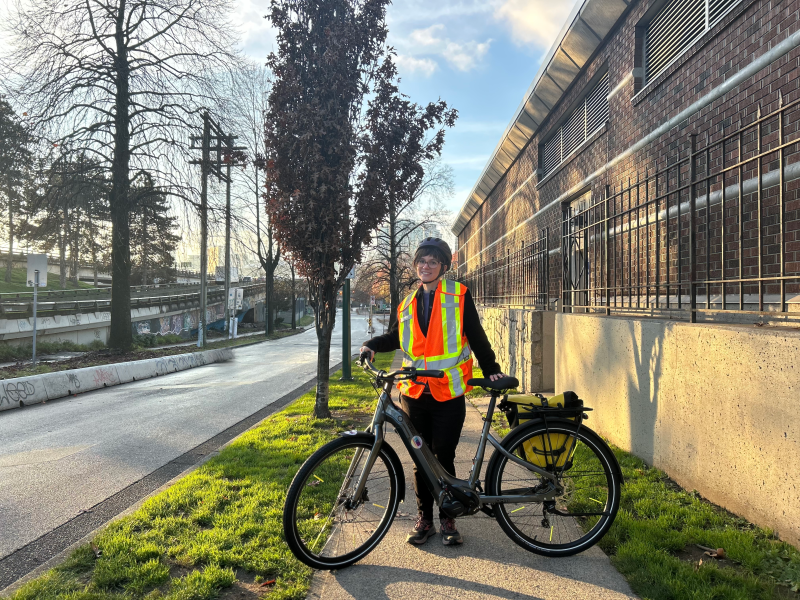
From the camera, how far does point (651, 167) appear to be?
25.8 ft

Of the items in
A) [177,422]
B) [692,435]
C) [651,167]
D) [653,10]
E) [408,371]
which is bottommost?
[177,422]

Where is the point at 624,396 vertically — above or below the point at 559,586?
above

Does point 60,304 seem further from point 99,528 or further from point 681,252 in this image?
point 681,252

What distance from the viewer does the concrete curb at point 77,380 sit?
988 cm

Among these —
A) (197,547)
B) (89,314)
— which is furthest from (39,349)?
(197,547)

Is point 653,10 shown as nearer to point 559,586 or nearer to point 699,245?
point 699,245

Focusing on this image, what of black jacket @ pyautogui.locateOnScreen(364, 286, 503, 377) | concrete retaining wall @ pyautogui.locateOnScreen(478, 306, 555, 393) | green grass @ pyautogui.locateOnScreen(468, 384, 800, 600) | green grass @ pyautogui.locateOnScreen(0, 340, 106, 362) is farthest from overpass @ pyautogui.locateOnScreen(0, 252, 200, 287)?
green grass @ pyautogui.locateOnScreen(468, 384, 800, 600)

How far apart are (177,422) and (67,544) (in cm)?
447

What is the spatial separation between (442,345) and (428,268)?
508 millimetres

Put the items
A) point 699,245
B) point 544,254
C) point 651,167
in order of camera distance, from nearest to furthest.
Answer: point 699,245 < point 651,167 < point 544,254

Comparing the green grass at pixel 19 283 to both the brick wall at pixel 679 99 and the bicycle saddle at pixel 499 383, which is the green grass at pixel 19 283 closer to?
the brick wall at pixel 679 99

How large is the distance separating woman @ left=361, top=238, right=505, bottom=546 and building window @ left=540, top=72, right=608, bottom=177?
808 cm

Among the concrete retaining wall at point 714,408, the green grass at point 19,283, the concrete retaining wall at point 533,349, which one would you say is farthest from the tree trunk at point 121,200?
the green grass at point 19,283

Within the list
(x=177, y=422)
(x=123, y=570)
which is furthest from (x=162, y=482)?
(x=177, y=422)
